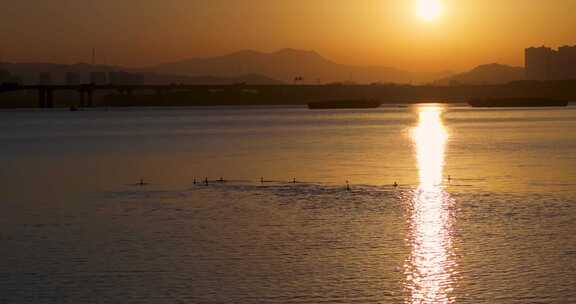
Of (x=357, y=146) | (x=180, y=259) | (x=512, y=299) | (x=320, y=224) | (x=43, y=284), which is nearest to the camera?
(x=512, y=299)

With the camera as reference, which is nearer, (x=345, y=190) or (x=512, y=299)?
(x=512, y=299)

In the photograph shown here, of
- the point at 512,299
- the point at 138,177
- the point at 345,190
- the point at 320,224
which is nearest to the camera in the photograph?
the point at 512,299

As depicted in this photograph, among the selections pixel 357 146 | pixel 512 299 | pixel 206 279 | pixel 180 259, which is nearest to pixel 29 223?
pixel 180 259

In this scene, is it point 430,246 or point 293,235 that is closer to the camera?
point 430,246

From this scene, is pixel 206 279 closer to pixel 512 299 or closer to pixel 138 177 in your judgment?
pixel 512 299

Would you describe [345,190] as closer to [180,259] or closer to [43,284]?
[180,259]

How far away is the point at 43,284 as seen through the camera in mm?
12805

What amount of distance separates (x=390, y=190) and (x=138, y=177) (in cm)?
1000

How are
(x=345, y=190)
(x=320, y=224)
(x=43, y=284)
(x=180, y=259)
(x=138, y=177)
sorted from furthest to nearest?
1. (x=138, y=177)
2. (x=345, y=190)
3. (x=320, y=224)
4. (x=180, y=259)
5. (x=43, y=284)

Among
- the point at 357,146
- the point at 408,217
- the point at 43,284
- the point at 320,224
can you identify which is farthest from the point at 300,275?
the point at 357,146

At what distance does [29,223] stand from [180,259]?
5740 millimetres

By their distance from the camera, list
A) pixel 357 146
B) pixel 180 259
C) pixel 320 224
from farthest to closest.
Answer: pixel 357 146 < pixel 320 224 < pixel 180 259

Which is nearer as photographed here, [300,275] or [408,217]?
[300,275]

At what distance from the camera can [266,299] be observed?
11906 millimetres
